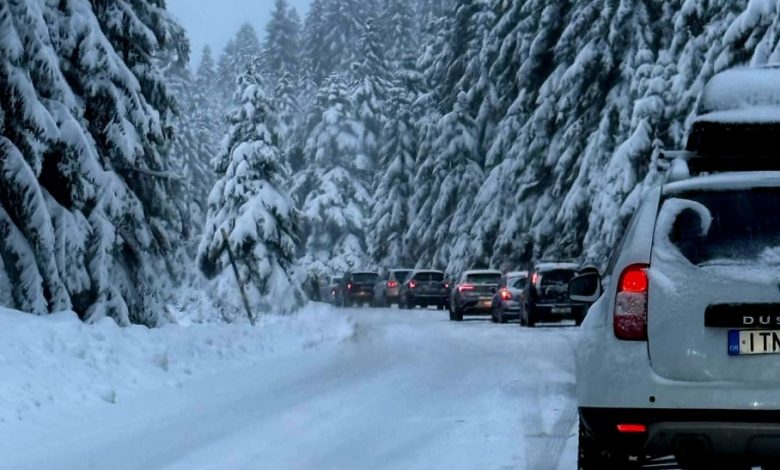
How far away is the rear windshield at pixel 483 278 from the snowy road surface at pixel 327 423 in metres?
22.5

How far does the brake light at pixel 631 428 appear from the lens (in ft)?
23.3

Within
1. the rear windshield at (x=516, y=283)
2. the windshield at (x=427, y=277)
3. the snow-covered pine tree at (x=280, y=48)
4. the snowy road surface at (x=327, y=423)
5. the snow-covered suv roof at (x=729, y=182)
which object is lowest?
the snowy road surface at (x=327, y=423)

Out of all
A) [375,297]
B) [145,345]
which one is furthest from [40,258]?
[375,297]

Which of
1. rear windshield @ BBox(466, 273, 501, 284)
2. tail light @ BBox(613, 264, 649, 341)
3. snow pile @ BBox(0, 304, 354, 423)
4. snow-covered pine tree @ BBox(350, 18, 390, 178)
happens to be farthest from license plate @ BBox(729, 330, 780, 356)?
snow-covered pine tree @ BBox(350, 18, 390, 178)

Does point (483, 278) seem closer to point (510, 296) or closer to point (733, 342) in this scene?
point (510, 296)

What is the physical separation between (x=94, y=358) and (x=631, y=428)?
897 cm

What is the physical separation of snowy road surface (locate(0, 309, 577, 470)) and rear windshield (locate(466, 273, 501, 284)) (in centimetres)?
2249

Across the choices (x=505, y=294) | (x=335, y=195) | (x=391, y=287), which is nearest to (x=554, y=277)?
(x=505, y=294)

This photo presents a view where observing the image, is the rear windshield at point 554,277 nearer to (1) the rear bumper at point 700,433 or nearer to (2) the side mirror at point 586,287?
(2) the side mirror at point 586,287

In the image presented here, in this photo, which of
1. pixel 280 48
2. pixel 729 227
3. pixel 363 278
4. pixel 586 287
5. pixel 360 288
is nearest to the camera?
pixel 729 227

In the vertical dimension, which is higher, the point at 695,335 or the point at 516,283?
the point at 516,283

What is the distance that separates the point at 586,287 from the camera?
884 centimetres

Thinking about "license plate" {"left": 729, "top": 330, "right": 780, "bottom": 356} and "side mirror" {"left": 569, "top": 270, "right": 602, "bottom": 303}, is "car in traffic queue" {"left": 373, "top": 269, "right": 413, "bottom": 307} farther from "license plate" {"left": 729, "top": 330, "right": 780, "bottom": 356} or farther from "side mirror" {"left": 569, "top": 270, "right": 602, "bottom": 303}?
"license plate" {"left": 729, "top": 330, "right": 780, "bottom": 356}

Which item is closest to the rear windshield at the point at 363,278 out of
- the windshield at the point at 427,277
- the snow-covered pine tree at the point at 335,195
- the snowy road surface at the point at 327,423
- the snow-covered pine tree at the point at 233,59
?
the windshield at the point at 427,277
